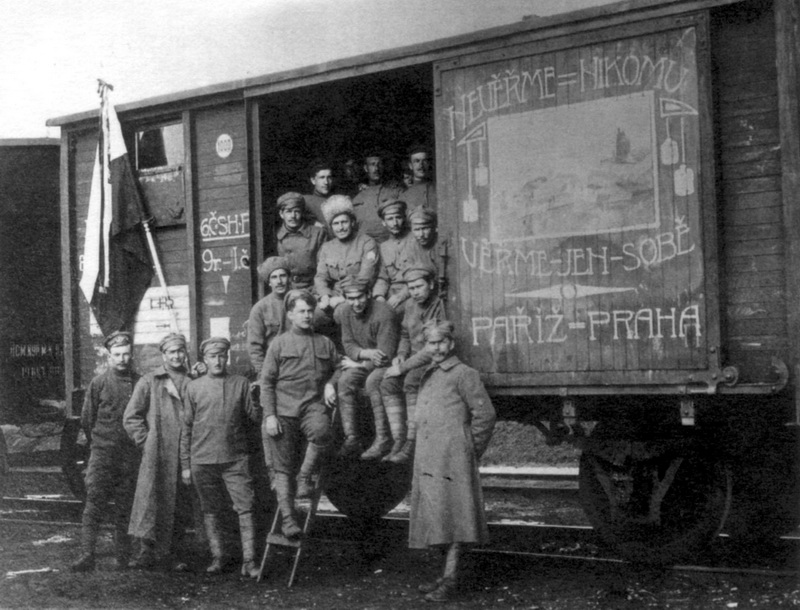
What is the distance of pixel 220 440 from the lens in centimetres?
706

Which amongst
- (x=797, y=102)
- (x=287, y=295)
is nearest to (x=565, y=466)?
(x=287, y=295)

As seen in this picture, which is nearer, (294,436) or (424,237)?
(294,436)

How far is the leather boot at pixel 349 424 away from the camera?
6.98 metres

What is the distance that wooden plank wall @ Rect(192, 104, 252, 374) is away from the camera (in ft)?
27.4

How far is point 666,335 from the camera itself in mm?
6109

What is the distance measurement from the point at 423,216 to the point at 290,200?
1324 mm

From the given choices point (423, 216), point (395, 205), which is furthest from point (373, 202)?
point (423, 216)

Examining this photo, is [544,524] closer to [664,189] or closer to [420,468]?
[420,468]

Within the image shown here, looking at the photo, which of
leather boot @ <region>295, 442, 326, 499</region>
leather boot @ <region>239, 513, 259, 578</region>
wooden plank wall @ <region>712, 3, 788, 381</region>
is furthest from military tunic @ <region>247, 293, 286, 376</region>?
wooden plank wall @ <region>712, 3, 788, 381</region>

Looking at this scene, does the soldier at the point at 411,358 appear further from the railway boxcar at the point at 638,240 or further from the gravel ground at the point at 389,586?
the gravel ground at the point at 389,586

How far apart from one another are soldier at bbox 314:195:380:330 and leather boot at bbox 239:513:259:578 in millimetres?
1714

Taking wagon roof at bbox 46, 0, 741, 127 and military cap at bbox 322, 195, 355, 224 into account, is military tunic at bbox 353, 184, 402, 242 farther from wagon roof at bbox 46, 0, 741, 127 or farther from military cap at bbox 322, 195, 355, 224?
wagon roof at bbox 46, 0, 741, 127

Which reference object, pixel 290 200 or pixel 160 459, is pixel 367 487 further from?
pixel 290 200

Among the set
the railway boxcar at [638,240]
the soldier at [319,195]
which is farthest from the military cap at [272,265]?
the railway boxcar at [638,240]
